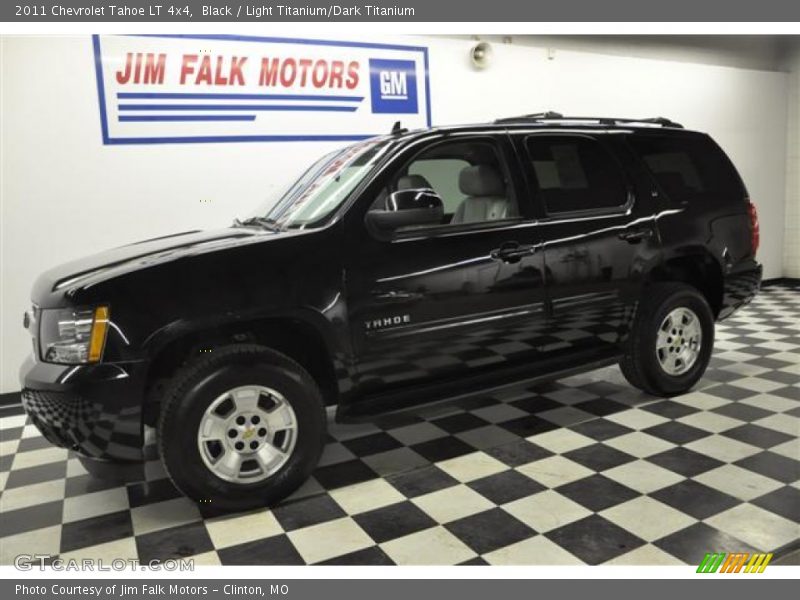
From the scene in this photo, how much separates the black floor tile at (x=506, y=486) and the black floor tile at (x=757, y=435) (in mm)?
1228

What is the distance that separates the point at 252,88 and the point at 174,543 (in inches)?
144

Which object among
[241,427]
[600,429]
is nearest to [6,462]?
[241,427]

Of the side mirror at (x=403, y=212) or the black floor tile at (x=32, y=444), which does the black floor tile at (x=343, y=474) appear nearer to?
the side mirror at (x=403, y=212)

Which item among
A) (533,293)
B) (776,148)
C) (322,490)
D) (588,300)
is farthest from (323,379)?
(776,148)

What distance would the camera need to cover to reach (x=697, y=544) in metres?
2.32

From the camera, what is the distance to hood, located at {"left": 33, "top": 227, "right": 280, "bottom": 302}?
103 inches

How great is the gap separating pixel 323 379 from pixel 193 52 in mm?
3125

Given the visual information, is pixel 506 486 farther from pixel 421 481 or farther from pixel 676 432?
pixel 676 432

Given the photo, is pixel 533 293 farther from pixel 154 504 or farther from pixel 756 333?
pixel 756 333

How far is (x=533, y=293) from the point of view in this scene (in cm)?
329

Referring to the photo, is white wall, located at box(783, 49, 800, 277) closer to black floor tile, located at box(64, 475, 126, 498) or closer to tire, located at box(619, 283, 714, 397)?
tire, located at box(619, 283, 714, 397)

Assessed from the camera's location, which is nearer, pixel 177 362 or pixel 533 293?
pixel 177 362

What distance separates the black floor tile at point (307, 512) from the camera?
2631mm

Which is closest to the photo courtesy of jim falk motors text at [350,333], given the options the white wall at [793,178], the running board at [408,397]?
the running board at [408,397]
